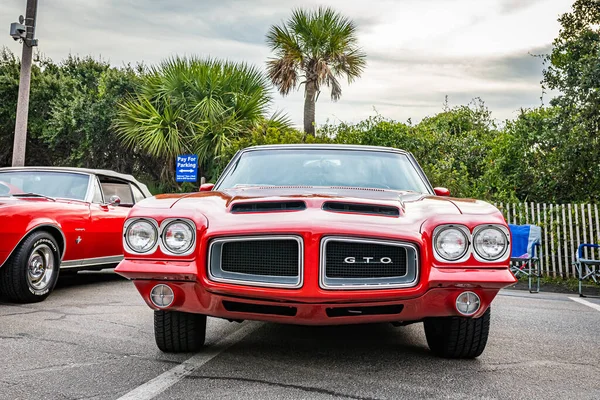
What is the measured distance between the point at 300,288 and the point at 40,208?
154 inches

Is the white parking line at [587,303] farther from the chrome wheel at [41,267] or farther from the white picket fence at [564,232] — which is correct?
the chrome wheel at [41,267]

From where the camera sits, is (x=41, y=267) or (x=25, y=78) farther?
(x=25, y=78)

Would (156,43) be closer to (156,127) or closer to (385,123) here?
(156,127)

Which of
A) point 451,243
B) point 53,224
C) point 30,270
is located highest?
point 53,224

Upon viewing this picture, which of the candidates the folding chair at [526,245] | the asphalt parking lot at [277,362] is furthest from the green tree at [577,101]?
the asphalt parking lot at [277,362]

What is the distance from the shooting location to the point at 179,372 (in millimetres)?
3449

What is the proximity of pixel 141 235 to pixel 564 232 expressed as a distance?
9438 mm

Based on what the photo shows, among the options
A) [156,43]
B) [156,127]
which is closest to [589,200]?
[156,127]

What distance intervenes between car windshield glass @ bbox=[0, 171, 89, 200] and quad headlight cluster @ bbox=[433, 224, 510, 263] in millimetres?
5029

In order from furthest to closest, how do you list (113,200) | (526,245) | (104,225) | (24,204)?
(526,245) → (104,225) → (113,200) → (24,204)

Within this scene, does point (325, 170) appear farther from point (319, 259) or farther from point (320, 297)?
point (320, 297)

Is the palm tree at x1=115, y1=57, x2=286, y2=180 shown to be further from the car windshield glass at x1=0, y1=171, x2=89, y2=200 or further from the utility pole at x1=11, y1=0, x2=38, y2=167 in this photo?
the car windshield glass at x1=0, y1=171, x2=89, y2=200

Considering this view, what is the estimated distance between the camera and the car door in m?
7.03

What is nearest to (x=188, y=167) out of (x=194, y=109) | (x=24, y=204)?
(x=194, y=109)
